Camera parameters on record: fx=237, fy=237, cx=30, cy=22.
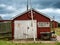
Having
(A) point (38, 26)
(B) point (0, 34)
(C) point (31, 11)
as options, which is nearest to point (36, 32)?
(A) point (38, 26)

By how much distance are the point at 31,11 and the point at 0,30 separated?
5.18m

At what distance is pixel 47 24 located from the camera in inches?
1127

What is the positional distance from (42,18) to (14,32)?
3.77 meters

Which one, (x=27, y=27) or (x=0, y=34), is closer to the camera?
(x=27, y=27)

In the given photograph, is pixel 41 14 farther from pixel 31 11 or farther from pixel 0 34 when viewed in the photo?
pixel 0 34

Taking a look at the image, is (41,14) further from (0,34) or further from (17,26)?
(0,34)

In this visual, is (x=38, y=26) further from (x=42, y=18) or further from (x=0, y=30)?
(x=0, y=30)

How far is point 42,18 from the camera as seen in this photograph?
2861 centimetres

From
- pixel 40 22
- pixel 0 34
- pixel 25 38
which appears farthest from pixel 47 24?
pixel 0 34

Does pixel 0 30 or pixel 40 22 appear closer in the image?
pixel 40 22

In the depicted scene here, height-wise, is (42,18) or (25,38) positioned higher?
(42,18)

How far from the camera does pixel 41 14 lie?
28625 millimetres

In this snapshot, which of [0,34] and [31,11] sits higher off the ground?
[31,11]

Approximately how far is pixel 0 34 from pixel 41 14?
19.0ft
